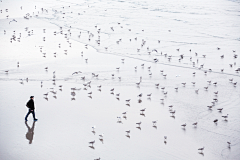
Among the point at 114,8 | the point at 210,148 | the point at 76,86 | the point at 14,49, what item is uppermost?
the point at 114,8

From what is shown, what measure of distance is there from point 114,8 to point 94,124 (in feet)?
111

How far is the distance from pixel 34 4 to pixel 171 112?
127ft

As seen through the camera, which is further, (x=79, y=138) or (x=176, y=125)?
(x=176, y=125)

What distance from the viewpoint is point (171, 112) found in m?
13.3

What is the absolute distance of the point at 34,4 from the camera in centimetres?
4662

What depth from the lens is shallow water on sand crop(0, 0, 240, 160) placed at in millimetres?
10688

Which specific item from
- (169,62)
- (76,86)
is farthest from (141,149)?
(169,62)

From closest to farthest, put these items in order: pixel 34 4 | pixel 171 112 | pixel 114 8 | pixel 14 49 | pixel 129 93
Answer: pixel 171 112, pixel 129 93, pixel 14 49, pixel 114 8, pixel 34 4

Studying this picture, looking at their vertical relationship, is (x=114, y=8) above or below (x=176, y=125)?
above

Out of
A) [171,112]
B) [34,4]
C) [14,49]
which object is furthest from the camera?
[34,4]

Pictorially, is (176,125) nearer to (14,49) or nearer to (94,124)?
(94,124)

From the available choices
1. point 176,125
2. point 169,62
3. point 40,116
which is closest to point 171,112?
point 176,125

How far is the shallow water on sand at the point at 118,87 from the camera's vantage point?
35.1ft

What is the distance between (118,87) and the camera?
16719 mm
